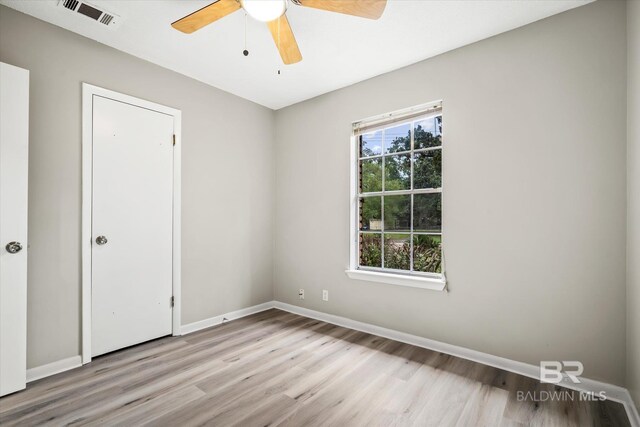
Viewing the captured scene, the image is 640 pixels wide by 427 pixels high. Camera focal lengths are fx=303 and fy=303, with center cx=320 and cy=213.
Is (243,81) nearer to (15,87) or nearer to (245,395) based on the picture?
(15,87)

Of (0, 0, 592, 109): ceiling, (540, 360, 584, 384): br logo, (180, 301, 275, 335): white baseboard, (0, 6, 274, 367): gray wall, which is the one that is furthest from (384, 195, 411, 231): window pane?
(180, 301, 275, 335): white baseboard

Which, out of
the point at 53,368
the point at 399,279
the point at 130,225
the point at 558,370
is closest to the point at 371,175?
the point at 399,279

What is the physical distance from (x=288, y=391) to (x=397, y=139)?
2.50 meters

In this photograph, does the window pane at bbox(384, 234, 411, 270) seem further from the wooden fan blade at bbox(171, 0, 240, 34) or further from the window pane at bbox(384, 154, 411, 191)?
the wooden fan blade at bbox(171, 0, 240, 34)

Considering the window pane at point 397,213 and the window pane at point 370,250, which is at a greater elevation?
the window pane at point 397,213

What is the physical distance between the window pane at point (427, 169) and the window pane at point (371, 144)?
0.46 meters

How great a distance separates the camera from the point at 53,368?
91.0 inches

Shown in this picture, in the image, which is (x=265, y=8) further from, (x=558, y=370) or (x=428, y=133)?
(x=558, y=370)

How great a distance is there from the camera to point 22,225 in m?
2.11

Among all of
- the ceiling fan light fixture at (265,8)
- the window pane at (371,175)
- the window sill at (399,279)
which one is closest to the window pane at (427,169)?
the window pane at (371,175)

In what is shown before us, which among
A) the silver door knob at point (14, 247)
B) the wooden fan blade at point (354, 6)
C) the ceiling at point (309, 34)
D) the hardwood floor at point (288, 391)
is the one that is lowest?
the hardwood floor at point (288, 391)

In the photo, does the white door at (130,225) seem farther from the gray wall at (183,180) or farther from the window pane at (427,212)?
the window pane at (427,212)

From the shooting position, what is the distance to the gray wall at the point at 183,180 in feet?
7.48

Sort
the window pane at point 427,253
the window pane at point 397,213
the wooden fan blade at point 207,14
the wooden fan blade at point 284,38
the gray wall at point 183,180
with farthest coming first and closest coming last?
the window pane at point 397,213 → the window pane at point 427,253 → the gray wall at point 183,180 → the wooden fan blade at point 284,38 → the wooden fan blade at point 207,14
